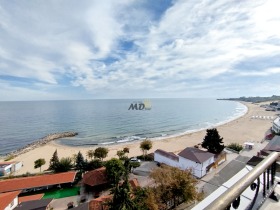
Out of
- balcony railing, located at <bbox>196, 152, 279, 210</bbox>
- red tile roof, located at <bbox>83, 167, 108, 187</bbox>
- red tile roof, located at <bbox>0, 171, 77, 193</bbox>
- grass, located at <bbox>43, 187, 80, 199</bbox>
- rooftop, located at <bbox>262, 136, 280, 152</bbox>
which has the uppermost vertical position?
balcony railing, located at <bbox>196, 152, 279, 210</bbox>

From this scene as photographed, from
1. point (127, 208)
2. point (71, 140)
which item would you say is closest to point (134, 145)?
point (71, 140)

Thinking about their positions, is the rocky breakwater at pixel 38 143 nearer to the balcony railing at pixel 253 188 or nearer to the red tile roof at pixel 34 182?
the red tile roof at pixel 34 182

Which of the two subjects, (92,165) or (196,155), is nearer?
(196,155)

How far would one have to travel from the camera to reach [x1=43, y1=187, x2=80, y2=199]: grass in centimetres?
2469

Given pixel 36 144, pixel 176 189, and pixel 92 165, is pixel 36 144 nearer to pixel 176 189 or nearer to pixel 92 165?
pixel 92 165

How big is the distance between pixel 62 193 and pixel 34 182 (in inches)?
171

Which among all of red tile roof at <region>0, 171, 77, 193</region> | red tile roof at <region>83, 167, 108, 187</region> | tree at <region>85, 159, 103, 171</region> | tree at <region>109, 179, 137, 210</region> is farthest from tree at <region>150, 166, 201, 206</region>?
tree at <region>85, 159, 103, 171</region>

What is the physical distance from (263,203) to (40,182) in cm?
2934

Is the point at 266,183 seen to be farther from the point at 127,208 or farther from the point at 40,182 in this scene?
the point at 40,182

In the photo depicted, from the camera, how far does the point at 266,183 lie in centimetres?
298

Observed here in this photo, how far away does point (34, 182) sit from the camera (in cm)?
2619

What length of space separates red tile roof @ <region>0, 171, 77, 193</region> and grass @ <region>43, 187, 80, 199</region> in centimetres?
107

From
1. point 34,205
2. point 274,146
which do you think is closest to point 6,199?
point 34,205

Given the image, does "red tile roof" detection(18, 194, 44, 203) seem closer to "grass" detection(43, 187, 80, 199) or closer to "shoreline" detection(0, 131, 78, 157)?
"grass" detection(43, 187, 80, 199)
